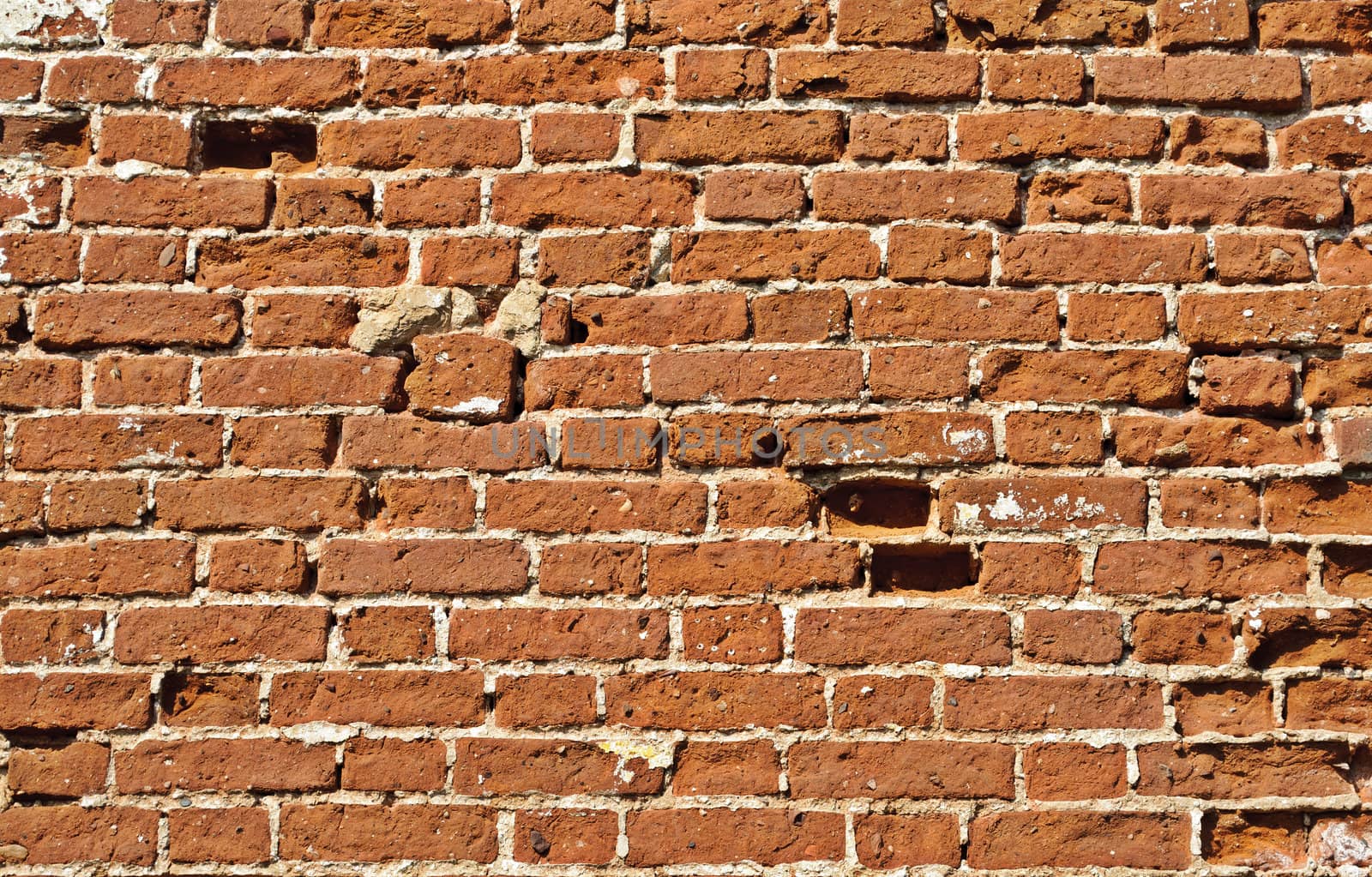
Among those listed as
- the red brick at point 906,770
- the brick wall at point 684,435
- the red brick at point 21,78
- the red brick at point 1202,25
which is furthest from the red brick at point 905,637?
the red brick at point 21,78

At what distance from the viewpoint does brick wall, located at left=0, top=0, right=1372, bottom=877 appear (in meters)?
1.50

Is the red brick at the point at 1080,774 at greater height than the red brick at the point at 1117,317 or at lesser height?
lesser

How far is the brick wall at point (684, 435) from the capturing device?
1495mm

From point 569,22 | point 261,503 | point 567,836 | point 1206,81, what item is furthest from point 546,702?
point 1206,81

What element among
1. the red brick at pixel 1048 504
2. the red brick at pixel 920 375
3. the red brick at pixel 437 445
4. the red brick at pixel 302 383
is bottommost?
the red brick at pixel 1048 504

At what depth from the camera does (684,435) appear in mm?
1555

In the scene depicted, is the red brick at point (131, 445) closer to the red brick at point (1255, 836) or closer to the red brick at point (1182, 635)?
the red brick at point (1182, 635)

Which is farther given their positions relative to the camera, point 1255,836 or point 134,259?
point 134,259

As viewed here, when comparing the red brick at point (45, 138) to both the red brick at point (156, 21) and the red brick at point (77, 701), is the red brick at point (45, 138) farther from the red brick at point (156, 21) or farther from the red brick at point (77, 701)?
the red brick at point (77, 701)

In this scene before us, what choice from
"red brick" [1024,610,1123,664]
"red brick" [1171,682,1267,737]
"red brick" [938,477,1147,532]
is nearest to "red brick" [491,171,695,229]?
"red brick" [938,477,1147,532]

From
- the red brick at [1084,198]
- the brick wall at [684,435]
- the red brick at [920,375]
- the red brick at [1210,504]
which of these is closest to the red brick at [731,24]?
the brick wall at [684,435]

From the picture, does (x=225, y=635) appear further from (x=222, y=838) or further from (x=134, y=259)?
(x=134, y=259)

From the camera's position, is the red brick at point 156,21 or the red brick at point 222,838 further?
the red brick at point 156,21

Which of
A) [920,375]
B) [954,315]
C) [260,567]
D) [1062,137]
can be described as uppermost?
[1062,137]
